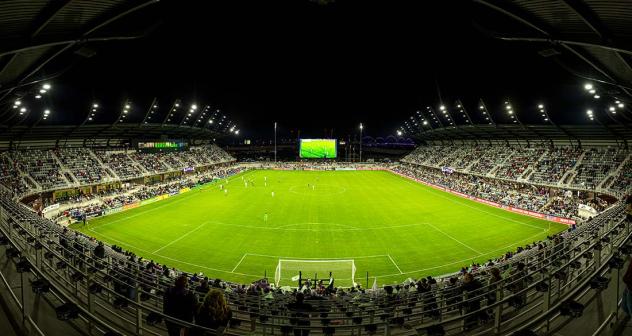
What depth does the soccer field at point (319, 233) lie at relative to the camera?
21812 mm

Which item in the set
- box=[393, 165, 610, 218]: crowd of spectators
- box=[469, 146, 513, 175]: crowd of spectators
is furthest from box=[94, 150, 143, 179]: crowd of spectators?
box=[469, 146, 513, 175]: crowd of spectators

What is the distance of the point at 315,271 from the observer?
20281mm

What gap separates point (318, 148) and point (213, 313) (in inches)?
3705

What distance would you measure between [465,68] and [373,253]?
94.6ft

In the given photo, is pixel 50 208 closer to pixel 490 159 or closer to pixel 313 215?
pixel 313 215

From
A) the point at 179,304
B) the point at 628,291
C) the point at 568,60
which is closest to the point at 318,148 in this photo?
the point at 568,60

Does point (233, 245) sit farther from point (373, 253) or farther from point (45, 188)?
point (45, 188)

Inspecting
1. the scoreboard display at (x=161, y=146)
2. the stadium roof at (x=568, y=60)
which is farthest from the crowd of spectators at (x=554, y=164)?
the scoreboard display at (x=161, y=146)

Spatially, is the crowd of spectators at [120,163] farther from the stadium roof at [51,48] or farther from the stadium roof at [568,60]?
the stadium roof at [568,60]

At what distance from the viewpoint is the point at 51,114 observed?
38.1 m

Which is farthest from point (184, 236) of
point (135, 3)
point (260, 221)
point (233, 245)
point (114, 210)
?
point (135, 3)

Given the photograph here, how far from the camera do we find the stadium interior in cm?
619

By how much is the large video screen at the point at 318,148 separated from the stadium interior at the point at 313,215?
29.5m

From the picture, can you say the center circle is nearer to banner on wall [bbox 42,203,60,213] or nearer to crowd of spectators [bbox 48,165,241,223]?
crowd of spectators [bbox 48,165,241,223]
